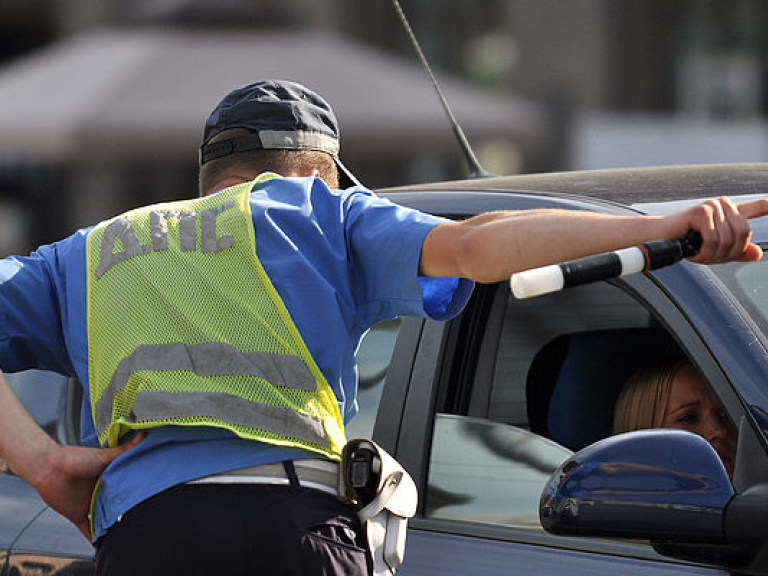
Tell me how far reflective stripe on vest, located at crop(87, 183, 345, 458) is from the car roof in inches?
30.2

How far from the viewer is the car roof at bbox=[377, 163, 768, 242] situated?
2.81 meters

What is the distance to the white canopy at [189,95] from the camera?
1539cm

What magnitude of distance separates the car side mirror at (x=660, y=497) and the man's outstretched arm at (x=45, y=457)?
28.4 inches

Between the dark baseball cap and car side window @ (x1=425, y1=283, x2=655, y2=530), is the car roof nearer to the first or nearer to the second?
car side window @ (x1=425, y1=283, x2=655, y2=530)

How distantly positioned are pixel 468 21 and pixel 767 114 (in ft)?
14.5

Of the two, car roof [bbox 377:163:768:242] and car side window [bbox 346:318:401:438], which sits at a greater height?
car roof [bbox 377:163:768:242]

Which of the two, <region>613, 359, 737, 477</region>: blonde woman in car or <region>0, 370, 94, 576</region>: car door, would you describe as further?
<region>0, 370, 94, 576</region>: car door

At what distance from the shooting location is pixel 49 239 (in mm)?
20422

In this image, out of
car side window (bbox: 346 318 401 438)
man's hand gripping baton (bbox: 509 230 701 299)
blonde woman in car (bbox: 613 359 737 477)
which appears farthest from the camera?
car side window (bbox: 346 318 401 438)

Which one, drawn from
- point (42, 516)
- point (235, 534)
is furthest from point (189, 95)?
point (235, 534)

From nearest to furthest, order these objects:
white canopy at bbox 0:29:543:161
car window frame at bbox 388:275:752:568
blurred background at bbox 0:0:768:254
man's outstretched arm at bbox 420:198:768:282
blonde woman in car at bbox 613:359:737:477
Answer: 1. man's outstretched arm at bbox 420:198:768:282
2. car window frame at bbox 388:275:752:568
3. blonde woman in car at bbox 613:359:737:477
4. white canopy at bbox 0:29:543:161
5. blurred background at bbox 0:0:768:254

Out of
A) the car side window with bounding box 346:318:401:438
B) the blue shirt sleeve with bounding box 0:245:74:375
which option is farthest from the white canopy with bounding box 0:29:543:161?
the blue shirt sleeve with bounding box 0:245:74:375

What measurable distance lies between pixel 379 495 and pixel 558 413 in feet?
2.59

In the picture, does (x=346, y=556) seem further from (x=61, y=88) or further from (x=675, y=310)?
(x=61, y=88)
